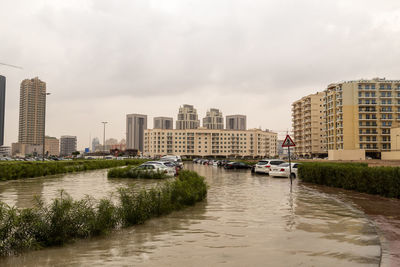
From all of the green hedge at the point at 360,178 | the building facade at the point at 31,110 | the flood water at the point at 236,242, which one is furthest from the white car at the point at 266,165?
the building facade at the point at 31,110

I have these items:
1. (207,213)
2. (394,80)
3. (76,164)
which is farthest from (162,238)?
(394,80)

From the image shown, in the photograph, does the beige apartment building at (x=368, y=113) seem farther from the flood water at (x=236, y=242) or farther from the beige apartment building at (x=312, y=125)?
the flood water at (x=236, y=242)

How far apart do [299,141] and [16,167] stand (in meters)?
131

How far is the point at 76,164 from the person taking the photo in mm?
43469

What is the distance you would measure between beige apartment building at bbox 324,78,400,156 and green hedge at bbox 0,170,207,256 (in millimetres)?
103795

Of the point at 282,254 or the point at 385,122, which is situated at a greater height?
the point at 385,122

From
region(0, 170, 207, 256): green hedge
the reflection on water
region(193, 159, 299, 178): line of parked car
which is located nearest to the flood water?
region(0, 170, 207, 256): green hedge

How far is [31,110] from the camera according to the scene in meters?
174

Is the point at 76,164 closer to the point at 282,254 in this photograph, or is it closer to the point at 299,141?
the point at 282,254

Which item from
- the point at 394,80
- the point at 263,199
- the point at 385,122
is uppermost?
the point at 394,80

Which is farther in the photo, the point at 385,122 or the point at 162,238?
the point at 385,122

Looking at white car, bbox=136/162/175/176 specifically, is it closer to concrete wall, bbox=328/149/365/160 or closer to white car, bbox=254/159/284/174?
white car, bbox=254/159/284/174

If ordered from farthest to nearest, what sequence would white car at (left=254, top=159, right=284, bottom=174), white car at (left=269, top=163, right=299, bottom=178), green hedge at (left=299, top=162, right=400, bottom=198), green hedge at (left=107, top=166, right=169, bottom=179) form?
white car at (left=254, top=159, right=284, bottom=174), white car at (left=269, top=163, right=299, bottom=178), green hedge at (left=107, top=166, right=169, bottom=179), green hedge at (left=299, top=162, right=400, bottom=198)

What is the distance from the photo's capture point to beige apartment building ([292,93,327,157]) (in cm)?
13262
